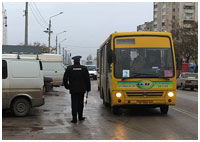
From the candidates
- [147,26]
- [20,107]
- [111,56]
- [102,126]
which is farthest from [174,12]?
[102,126]

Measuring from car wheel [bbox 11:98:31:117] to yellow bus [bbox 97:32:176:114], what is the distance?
2.73 m

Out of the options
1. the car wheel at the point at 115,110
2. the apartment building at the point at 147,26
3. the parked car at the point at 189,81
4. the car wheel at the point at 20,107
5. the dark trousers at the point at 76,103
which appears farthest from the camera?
the apartment building at the point at 147,26

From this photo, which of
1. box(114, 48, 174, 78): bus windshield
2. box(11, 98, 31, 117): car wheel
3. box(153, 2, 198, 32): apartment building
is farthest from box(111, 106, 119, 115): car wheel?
box(153, 2, 198, 32): apartment building

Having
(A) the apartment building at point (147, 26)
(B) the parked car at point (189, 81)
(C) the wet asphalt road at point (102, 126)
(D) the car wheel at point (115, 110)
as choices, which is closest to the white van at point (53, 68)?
(B) the parked car at point (189, 81)

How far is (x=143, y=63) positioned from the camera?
1178 centimetres

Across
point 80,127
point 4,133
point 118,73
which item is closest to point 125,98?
point 118,73

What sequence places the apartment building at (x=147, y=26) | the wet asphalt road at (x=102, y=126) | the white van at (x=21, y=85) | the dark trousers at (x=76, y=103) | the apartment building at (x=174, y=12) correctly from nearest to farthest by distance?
the wet asphalt road at (x=102, y=126) < the dark trousers at (x=76, y=103) < the white van at (x=21, y=85) < the apartment building at (x=174, y=12) < the apartment building at (x=147, y=26)

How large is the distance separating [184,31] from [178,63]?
41482 millimetres

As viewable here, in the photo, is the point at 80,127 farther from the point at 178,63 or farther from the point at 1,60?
the point at 178,63

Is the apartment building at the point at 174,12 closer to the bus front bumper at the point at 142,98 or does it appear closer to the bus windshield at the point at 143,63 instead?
the bus windshield at the point at 143,63

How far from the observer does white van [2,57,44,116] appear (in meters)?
11.2

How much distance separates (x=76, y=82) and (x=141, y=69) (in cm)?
242

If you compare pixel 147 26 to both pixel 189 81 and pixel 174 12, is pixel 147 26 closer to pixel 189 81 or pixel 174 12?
pixel 174 12

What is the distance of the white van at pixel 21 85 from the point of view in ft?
36.8
